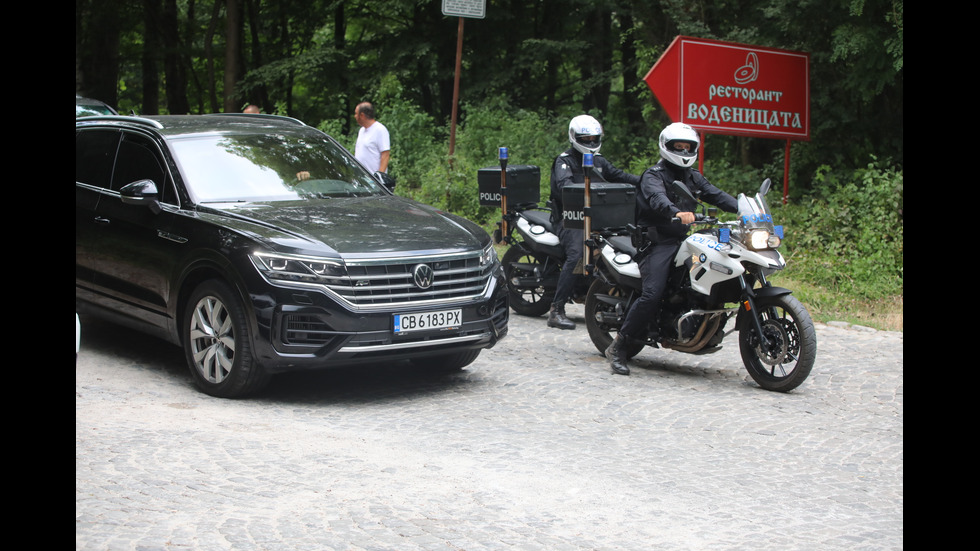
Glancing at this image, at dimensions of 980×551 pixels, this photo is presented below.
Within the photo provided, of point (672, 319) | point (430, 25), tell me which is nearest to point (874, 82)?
point (672, 319)

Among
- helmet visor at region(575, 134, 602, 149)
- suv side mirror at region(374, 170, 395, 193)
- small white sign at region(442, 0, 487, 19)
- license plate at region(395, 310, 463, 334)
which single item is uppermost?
small white sign at region(442, 0, 487, 19)

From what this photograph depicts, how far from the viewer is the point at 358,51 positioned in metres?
25.5

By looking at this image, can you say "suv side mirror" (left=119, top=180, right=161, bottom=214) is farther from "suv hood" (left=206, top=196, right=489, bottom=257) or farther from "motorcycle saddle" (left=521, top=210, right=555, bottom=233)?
"motorcycle saddle" (left=521, top=210, right=555, bottom=233)

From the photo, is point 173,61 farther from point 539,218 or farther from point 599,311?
point 599,311

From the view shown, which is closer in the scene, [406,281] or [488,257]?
[406,281]

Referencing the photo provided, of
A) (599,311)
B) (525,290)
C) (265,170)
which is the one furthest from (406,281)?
(525,290)

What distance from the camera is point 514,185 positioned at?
1093 cm

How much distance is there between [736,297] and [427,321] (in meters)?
2.33

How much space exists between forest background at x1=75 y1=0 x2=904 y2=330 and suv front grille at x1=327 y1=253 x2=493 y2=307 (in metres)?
4.98

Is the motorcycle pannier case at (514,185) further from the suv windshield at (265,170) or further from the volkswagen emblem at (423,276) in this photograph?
the volkswagen emblem at (423,276)

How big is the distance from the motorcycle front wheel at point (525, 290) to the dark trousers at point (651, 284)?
2.49 meters

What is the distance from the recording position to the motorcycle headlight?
741 centimetres

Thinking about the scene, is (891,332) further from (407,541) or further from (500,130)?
(500,130)

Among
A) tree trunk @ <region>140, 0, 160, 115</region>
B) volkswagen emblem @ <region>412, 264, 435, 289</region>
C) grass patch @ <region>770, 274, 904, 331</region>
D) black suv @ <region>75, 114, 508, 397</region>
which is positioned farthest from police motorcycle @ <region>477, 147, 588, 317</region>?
tree trunk @ <region>140, 0, 160, 115</region>
